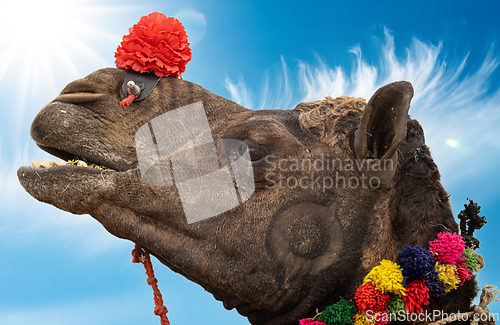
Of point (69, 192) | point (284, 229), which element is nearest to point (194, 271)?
point (284, 229)

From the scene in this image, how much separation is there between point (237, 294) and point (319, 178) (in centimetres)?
118

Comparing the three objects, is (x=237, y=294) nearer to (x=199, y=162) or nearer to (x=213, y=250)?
(x=213, y=250)

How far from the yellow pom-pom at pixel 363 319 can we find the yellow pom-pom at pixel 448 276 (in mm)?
624

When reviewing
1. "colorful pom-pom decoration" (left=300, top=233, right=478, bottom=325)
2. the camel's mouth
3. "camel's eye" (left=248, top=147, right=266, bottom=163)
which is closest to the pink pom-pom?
"colorful pom-pom decoration" (left=300, top=233, right=478, bottom=325)

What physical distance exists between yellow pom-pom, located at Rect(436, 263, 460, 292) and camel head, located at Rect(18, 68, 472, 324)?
0.26 m

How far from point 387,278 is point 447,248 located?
1.95 feet

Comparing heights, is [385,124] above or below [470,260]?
above

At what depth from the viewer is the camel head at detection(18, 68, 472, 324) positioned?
302 centimetres

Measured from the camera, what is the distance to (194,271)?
3.09 metres

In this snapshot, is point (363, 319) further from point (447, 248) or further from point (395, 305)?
point (447, 248)

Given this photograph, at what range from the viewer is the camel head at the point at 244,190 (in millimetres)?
3018

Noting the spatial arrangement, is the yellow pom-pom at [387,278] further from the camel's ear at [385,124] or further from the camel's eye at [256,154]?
the camel's eye at [256,154]

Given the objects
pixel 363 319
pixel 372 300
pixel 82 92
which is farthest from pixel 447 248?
pixel 82 92

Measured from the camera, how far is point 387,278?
9.55ft
